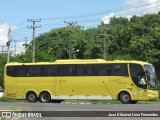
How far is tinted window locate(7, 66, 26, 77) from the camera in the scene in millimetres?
37562

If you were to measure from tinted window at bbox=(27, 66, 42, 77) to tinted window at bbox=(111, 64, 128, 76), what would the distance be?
618 centimetres

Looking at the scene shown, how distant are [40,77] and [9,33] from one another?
27377 millimetres

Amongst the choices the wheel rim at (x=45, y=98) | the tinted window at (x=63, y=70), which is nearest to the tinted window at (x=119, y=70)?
the tinted window at (x=63, y=70)

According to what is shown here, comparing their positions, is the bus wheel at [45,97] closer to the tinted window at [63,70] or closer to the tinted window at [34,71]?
the tinted window at [34,71]

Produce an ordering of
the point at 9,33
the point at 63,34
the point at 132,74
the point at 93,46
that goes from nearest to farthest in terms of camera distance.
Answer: the point at 132,74
the point at 9,33
the point at 93,46
the point at 63,34

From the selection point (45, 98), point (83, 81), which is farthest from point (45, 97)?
point (83, 81)

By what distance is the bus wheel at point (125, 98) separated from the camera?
34.1m

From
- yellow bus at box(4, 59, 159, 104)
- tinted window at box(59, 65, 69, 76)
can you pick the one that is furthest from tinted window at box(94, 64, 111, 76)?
tinted window at box(59, 65, 69, 76)

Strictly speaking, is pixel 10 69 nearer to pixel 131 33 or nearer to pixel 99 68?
pixel 99 68

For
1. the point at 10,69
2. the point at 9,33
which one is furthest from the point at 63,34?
the point at 10,69

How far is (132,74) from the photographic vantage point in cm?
3406

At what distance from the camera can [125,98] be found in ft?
113

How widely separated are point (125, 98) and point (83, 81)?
3.61m

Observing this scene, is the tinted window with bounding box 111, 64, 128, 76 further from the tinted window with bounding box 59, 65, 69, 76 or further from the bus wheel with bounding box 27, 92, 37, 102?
the bus wheel with bounding box 27, 92, 37, 102
